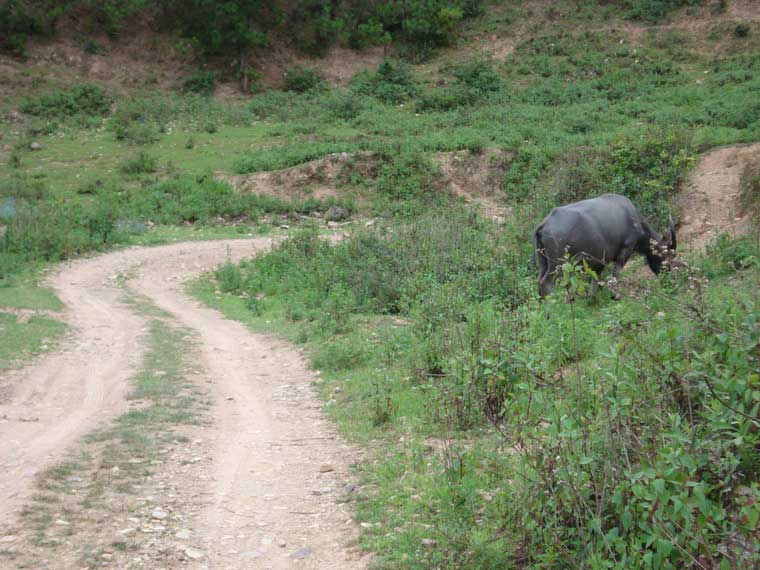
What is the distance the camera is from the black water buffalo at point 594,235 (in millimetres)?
10734

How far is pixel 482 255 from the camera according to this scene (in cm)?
1263

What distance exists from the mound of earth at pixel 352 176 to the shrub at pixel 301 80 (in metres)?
11.5

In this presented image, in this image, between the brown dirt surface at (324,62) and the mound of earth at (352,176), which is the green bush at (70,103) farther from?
the mound of earth at (352,176)

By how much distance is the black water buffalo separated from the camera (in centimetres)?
1073

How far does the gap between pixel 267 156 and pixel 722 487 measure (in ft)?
73.0

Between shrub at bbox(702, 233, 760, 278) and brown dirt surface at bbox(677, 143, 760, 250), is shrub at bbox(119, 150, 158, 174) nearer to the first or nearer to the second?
brown dirt surface at bbox(677, 143, 760, 250)

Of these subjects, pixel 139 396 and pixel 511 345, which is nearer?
pixel 511 345

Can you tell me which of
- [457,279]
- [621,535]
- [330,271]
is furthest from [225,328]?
[621,535]

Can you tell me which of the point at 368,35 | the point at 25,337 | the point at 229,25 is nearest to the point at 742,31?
the point at 368,35

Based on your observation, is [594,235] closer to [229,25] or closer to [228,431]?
[228,431]

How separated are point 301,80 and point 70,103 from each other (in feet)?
33.0

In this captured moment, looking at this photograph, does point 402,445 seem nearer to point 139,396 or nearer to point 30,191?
point 139,396

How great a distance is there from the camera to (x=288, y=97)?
32.5m

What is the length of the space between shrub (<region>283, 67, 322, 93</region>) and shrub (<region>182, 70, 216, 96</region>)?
329 cm
